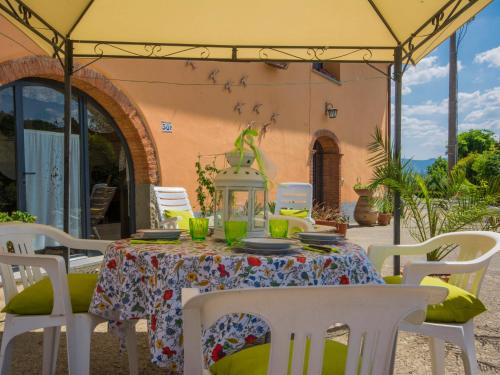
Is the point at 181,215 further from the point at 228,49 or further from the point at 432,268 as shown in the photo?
the point at 432,268

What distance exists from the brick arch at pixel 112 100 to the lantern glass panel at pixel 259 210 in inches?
144

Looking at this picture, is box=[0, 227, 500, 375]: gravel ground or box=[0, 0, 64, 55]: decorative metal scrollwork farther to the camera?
box=[0, 0, 64, 55]: decorative metal scrollwork

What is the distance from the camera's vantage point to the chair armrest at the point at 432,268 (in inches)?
77.3

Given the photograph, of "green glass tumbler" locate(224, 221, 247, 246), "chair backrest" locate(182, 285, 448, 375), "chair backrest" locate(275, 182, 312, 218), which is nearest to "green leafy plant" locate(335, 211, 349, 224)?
"chair backrest" locate(275, 182, 312, 218)

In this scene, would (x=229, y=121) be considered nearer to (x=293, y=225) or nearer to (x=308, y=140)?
(x=308, y=140)

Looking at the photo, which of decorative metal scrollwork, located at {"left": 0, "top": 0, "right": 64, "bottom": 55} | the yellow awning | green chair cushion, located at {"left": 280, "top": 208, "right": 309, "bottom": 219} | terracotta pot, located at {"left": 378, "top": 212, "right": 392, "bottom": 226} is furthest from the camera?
terracotta pot, located at {"left": 378, "top": 212, "right": 392, "bottom": 226}

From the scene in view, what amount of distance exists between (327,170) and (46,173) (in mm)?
8085

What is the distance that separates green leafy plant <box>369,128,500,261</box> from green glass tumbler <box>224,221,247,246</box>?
110 inches

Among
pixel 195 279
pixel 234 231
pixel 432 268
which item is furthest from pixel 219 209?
pixel 432 268

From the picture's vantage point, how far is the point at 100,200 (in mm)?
6438

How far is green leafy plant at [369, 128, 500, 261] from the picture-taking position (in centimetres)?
445

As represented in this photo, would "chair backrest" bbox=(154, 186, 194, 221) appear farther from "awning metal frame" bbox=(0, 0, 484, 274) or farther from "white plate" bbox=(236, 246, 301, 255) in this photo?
"white plate" bbox=(236, 246, 301, 255)

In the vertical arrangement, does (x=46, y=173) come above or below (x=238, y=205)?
above

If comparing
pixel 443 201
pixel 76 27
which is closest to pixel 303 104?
pixel 443 201
